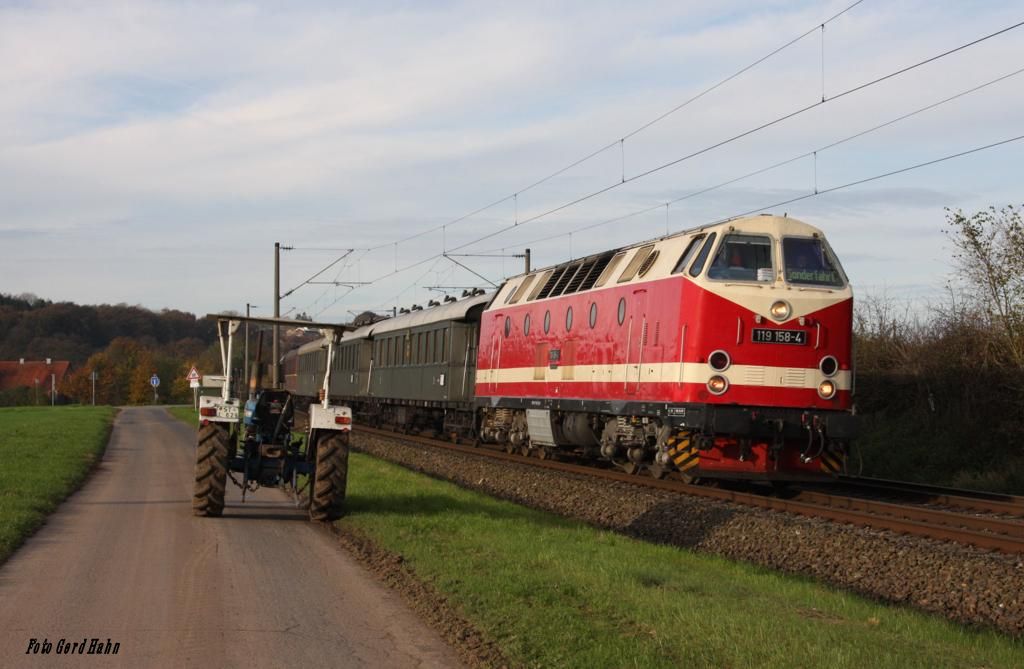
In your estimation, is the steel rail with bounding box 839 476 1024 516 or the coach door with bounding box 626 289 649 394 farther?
the coach door with bounding box 626 289 649 394

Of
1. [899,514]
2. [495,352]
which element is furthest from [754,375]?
[495,352]

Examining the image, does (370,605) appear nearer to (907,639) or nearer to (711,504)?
(907,639)

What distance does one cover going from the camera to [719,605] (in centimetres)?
876

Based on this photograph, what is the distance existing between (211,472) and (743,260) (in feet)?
26.4

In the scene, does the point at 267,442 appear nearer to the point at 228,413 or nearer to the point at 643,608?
the point at 228,413

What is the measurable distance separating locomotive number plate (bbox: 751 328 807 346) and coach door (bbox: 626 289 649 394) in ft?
6.53

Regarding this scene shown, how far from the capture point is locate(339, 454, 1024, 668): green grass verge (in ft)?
23.6

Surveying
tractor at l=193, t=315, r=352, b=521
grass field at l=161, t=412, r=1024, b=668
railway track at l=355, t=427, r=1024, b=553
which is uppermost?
tractor at l=193, t=315, r=352, b=521

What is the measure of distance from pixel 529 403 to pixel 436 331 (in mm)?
8974

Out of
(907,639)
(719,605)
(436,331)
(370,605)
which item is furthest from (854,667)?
(436,331)

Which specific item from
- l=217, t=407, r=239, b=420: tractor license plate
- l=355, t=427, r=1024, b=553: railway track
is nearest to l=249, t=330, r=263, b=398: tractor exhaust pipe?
l=217, t=407, r=239, b=420: tractor license plate

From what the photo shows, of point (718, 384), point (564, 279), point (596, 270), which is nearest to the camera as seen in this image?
point (718, 384)

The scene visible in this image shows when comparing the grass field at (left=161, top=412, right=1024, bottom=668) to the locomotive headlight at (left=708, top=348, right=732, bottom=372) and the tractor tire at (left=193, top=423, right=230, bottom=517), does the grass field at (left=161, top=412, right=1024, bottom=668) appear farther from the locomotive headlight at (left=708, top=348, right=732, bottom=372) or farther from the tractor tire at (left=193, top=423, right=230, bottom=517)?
the locomotive headlight at (left=708, top=348, right=732, bottom=372)

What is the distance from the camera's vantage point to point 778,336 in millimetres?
16047
